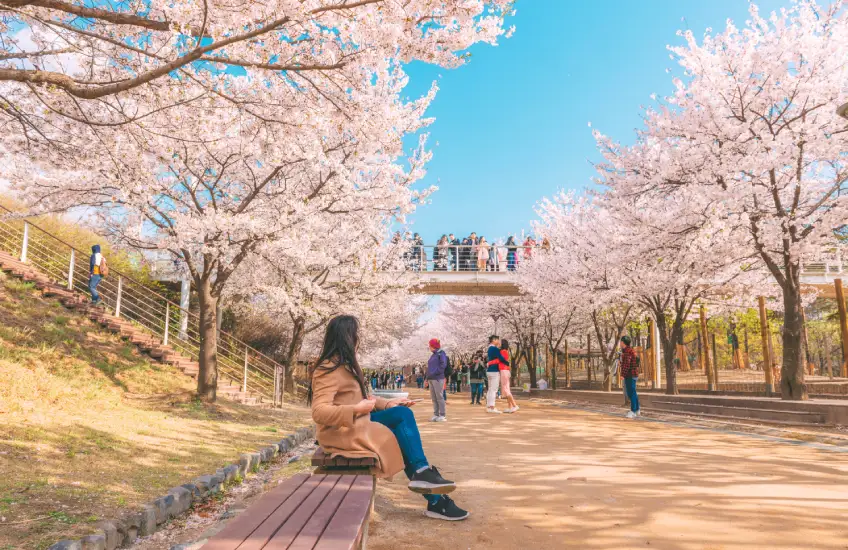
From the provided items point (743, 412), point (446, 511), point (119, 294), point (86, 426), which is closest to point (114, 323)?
point (119, 294)

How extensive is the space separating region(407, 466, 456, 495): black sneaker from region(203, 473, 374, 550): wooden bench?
0.67 m

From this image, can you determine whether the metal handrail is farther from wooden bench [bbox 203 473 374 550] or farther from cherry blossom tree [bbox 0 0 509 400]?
wooden bench [bbox 203 473 374 550]

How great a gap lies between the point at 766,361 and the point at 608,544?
1312 cm

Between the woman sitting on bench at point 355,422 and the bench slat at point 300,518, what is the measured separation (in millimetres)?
405

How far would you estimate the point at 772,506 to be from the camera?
4141 mm

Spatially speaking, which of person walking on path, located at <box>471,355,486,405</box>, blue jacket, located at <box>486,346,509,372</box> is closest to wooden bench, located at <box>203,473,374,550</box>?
blue jacket, located at <box>486,346,509,372</box>

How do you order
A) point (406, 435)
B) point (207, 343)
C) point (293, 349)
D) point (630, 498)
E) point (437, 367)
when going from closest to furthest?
point (406, 435) → point (630, 498) → point (207, 343) → point (437, 367) → point (293, 349)

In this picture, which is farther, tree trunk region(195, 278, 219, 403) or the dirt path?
tree trunk region(195, 278, 219, 403)

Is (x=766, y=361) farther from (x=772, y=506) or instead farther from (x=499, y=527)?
(x=499, y=527)

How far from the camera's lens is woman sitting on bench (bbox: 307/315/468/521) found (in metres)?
3.62

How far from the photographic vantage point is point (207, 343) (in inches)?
466

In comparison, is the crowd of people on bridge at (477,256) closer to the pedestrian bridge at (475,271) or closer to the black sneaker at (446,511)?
the pedestrian bridge at (475,271)

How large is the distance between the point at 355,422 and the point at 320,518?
1223 mm

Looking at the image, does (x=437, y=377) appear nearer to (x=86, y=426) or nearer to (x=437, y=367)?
(x=437, y=367)
